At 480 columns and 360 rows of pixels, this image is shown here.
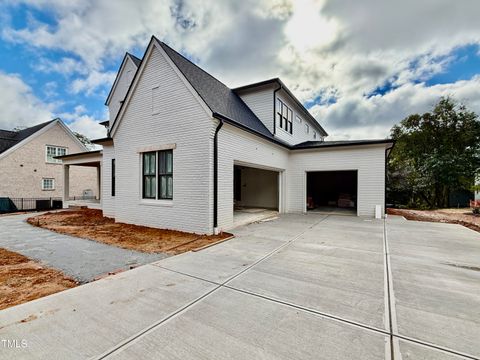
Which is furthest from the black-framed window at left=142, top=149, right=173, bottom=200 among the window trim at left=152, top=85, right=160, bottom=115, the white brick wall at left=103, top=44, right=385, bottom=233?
the window trim at left=152, top=85, right=160, bottom=115

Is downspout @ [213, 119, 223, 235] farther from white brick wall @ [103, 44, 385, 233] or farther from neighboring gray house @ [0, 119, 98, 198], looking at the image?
neighboring gray house @ [0, 119, 98, 198]

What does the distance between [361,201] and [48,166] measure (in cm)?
2519

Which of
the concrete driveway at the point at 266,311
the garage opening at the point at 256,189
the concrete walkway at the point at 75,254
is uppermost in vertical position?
the garage opening at the point at 256,189

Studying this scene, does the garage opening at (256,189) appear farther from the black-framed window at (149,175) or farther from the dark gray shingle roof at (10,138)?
the dark gray shingle roof at (10,138)

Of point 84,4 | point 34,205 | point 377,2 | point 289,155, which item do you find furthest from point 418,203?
point 34,205

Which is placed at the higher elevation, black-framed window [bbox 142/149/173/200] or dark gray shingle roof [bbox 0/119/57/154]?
dark gray shingle roof [bbox 0/119/57/154]

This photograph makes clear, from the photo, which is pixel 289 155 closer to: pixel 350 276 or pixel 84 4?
pixel 350 276

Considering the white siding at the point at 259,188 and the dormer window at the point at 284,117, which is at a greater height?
the dormer window at the point at 284,117

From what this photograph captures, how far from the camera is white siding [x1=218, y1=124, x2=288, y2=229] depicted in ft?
24.2

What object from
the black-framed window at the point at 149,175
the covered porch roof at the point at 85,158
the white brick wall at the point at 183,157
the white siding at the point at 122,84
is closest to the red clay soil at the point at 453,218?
the white brick wall at the point at 183,157

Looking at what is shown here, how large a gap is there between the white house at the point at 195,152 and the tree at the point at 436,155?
9325 mm

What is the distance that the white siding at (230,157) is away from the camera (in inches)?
291

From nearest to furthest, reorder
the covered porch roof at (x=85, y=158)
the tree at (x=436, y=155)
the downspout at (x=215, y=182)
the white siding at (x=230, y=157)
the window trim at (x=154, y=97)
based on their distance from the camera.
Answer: the downspout at (x=215, y=182), the white siding at (x=230, y=157), the window trim at (x=154, y=97), the covered porch roof at (x=85, y=158), the tree at (x=436, y=155)

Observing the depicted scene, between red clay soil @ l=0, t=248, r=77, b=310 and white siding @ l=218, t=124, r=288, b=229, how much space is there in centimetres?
440
